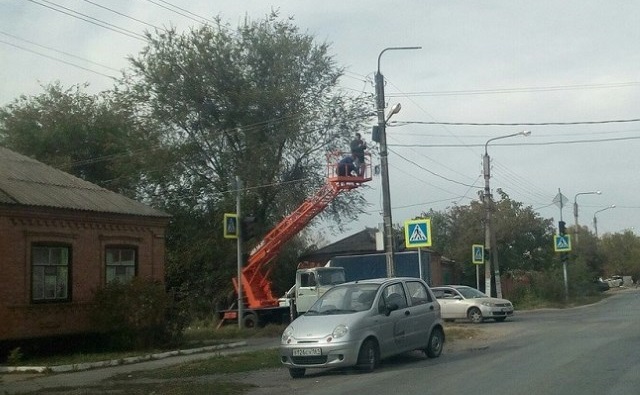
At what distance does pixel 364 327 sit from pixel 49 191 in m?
12.4

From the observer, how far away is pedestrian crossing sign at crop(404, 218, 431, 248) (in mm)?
24922

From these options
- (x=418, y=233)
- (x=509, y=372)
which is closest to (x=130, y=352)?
(x=418, y=233)

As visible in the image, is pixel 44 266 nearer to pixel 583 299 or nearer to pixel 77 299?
pixel 77 299

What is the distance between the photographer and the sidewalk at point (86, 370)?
15660 millimetres

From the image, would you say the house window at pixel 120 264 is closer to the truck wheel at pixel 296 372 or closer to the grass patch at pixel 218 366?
the grass patch at pixel 218 366

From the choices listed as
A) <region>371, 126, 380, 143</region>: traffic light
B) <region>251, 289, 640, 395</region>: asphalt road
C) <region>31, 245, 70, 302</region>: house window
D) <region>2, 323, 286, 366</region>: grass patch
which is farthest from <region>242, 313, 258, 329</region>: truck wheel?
<region>251, 289, 640, 395</region>: asphalt road

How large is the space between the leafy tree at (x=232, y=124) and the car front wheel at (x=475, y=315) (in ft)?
35.8

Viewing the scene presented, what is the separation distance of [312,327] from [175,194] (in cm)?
2555

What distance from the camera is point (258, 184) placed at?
38.6 meters

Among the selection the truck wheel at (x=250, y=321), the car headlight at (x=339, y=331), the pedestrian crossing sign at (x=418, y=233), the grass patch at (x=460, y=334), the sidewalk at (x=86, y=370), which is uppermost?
the pedestrian crossing sign at (x=418, y=233)

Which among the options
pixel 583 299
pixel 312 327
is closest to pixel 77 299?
pixel 312 327

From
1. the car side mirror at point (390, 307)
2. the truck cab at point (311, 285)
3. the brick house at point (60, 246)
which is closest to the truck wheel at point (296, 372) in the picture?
the car side mirror at point (390, 307)

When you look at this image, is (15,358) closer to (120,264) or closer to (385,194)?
(120,264)

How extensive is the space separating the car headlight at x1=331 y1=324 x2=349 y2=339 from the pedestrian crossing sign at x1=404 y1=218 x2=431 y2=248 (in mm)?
10053
